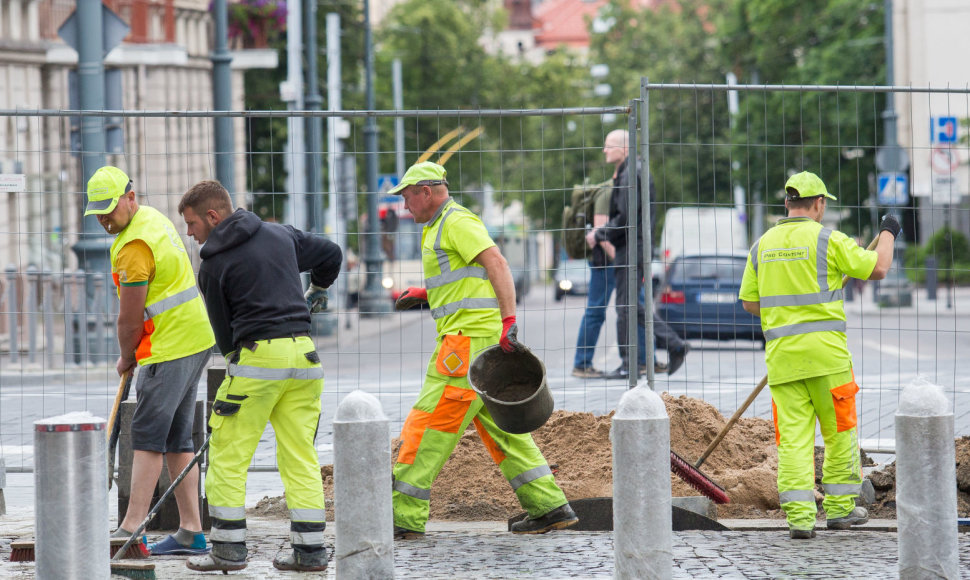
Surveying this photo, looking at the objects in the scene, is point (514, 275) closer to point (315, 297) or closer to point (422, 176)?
point (422, 176)

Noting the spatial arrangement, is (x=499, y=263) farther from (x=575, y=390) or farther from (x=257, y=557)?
(x=575, y=390)

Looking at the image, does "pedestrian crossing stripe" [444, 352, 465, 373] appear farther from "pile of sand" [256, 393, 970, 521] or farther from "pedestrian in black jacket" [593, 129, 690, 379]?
"pedestrian in black jacket" [593, 129, 690, 379]

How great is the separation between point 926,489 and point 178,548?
3202mm

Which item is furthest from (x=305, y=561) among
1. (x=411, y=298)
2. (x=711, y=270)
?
(x=711, y=270)

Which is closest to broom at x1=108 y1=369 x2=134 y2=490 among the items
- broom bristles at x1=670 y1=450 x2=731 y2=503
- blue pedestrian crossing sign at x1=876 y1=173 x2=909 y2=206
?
broom bristles at x1=670 y1=450 x2=731 y2=503

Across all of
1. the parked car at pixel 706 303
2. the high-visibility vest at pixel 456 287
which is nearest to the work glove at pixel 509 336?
the high-visibility vest at pixel 456 287

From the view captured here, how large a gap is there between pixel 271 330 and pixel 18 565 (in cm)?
149

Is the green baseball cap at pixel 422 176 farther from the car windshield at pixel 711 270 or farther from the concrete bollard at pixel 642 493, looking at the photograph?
the car windshield at pixel 711 270

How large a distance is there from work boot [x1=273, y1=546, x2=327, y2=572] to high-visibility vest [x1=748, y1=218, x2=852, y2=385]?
2.30 m

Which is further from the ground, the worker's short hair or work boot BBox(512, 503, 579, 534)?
the worker's short hair

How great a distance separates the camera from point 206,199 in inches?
243

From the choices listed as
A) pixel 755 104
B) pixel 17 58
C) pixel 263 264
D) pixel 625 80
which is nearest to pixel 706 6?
pixel 625 80

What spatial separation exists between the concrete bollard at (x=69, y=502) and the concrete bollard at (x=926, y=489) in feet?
9.37

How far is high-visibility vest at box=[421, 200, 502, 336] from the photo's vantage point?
6.71m
